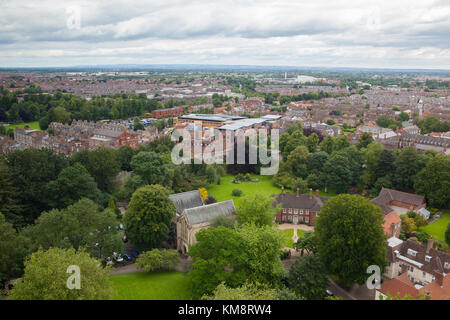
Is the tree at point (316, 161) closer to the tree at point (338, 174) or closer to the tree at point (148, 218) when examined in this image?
the tree at point (338, 174)

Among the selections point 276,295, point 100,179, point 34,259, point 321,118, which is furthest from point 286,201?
point 321,118

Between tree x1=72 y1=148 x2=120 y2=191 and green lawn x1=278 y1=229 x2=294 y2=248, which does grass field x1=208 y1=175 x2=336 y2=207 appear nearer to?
green lawn x1=278 y1=229 x2=294 y2=248

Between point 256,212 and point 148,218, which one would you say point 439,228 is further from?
point 148,218

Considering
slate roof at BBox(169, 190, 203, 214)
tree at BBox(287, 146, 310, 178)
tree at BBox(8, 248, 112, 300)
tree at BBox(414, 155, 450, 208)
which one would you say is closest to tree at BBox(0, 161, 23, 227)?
slate roof at BBox(169, 190, 203, 214)

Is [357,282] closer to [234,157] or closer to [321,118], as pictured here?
[234,157]

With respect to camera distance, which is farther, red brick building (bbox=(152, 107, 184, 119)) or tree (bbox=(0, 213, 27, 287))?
red brick building (bbox=(152, 107, 184, 119))

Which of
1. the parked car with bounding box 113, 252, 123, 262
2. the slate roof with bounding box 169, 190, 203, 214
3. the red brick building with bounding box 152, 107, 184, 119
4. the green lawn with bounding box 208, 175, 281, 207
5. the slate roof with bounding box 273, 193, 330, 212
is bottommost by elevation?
the parked car with bounding box 113, 252, 123, 262
